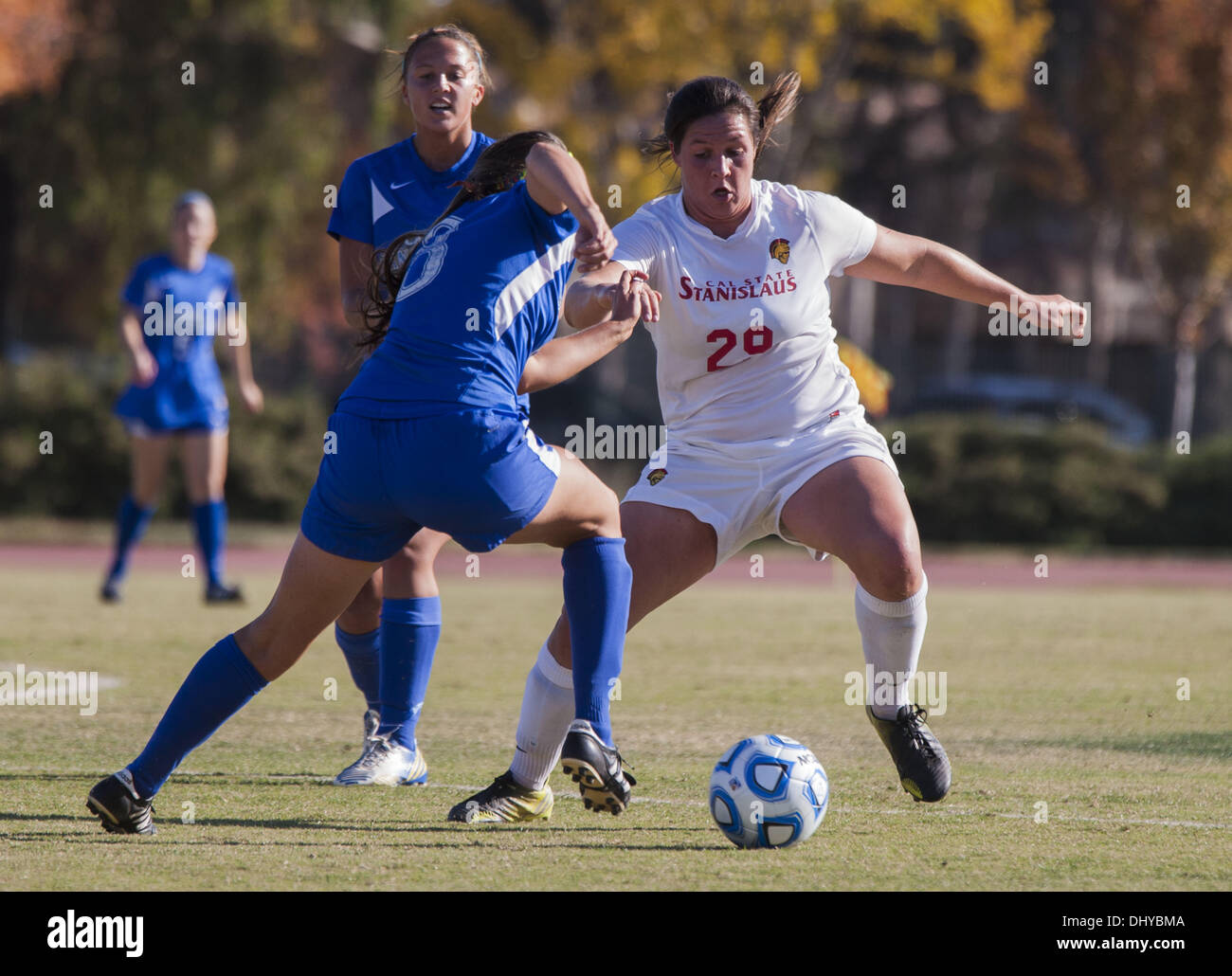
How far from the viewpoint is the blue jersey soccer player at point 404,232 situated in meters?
5.45

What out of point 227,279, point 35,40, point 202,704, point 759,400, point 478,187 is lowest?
point 202,704

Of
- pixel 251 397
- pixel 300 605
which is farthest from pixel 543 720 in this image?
pixel 251 397

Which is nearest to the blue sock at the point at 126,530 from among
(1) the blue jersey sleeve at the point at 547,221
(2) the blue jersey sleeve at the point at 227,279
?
(2) the blue jersey sleeve at the point at 227,279

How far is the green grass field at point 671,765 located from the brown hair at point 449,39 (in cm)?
237

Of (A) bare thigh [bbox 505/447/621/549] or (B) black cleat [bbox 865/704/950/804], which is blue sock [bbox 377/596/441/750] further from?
(B) black cleat [bbox 865/704/950/804]

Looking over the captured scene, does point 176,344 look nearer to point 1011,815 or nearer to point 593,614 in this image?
point 593,614

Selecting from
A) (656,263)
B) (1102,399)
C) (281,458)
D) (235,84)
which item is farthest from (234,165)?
(656,263)

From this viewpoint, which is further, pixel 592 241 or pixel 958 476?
pixel 958 476

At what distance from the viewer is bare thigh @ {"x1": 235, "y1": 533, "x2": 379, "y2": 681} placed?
4.34 meters

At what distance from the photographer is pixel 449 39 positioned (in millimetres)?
5371

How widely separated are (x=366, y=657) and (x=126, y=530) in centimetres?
591

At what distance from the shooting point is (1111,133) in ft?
83.5

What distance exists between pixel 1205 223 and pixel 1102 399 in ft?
20.2
